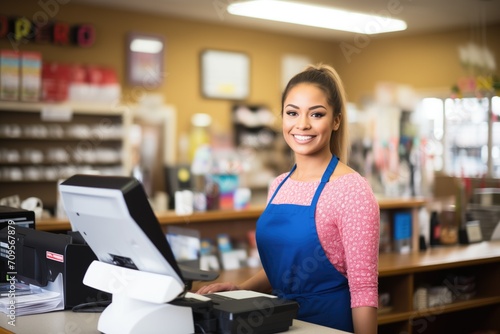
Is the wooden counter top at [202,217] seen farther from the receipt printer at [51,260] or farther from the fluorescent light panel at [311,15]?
the fluorescent light panel at [311,15]

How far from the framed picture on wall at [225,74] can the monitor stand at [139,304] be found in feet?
23.9

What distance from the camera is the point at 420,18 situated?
29.3ft

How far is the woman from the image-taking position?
2.33 meters

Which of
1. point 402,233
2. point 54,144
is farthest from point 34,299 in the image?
point 54,144

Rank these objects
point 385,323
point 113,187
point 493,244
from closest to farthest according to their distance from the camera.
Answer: point 113,187
point 385,323
point 493,244

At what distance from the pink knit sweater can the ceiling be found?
523 centimetres

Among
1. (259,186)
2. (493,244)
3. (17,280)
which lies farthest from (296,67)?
(17,280)

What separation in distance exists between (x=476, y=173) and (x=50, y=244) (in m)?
7.91

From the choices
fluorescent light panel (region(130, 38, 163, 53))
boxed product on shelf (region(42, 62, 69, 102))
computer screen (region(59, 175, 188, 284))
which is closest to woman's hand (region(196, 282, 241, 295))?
computer screen (region(59, 175, 188, 284))

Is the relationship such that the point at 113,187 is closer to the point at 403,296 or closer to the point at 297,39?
the point at 403,296

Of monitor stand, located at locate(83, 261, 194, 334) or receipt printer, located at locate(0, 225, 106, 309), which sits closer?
monitor stand, located at locate(83, 261, 194, 334)

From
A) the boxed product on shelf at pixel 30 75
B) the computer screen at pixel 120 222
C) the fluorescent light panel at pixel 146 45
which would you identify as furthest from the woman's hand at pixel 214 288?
the fluorescent light panel at pixel 146 45

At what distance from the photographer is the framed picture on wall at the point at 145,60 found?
855 cm

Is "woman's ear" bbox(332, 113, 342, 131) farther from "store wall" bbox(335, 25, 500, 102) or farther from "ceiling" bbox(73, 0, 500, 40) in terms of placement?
"store wall" bbox(335, 25, 500, 102)
